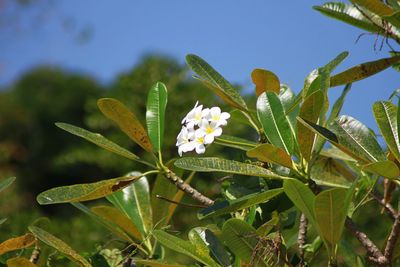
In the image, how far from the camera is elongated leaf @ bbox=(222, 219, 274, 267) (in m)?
0.94

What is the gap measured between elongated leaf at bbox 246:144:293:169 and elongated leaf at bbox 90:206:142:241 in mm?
330

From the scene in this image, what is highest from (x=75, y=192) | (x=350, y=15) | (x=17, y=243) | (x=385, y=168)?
(x=350, y=15)

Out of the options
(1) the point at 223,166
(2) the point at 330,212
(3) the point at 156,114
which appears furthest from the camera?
(3) the point at 156,114

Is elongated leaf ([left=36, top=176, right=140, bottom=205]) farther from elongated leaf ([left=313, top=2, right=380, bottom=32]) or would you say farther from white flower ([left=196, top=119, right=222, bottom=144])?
elongated leaf ([left=313, top=2, right=380, bottom=32])

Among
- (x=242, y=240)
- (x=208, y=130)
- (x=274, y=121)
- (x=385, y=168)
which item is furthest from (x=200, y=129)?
(x=385, y=168)

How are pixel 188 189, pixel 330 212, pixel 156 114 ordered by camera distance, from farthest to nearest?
pixel 156 114, pixel 188 189, pixel 330 212

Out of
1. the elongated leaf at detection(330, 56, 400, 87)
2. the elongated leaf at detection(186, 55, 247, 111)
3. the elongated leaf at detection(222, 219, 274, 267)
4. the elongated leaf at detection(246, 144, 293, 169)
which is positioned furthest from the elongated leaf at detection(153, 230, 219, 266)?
the elongated leaf at detection(330, 56, 400, 87)

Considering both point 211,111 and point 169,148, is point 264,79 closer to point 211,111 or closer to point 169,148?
point 211,111

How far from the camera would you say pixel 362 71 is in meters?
1.14

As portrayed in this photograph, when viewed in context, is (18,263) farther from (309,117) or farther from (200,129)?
(309,117)

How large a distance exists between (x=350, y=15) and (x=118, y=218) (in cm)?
51

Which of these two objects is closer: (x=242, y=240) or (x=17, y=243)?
(x=242, y=240)

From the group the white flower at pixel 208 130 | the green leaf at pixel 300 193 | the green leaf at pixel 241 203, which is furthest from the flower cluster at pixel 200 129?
the green leaf at pixel 300 193

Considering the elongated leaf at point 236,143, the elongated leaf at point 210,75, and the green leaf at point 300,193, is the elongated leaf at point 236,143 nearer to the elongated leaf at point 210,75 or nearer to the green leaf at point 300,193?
the elongated leaf at point 210,75
